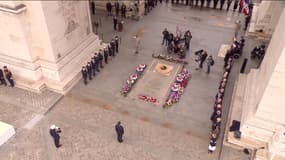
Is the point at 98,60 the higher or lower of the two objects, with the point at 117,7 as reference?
lower

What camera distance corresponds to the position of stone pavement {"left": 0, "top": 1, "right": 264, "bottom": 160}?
36.3ft

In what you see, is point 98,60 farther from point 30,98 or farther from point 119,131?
point 119,131

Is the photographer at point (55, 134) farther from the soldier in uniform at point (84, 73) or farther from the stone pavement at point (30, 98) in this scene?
the soldier in uniform at point (84, 73)

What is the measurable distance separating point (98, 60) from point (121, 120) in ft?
12.9

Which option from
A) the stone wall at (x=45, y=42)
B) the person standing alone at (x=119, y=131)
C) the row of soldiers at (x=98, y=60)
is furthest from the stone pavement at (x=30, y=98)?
the person standing alone at (x=119, y=131)

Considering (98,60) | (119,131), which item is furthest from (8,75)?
(119,131)

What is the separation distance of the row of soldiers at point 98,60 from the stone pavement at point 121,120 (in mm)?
321

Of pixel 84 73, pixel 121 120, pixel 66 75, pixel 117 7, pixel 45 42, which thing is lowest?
pixel 121 120

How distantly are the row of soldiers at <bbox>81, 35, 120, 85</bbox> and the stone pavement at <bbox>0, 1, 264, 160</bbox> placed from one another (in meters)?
0.32

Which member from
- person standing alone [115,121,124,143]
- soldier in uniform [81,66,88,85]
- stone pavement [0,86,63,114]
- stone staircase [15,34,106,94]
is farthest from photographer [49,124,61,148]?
soldier in uniform [81,66,88,85]

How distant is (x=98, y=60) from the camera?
14.9m

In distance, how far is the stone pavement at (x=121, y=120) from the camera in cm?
1108

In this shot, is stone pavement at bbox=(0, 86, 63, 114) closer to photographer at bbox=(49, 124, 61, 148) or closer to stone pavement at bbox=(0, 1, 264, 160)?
stone pavement at bbox=(0, 1, 264, 160)

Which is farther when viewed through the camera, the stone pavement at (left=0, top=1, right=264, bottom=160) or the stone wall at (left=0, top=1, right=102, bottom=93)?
the stone wall at (left=0, top=1, right=102, bottom=93)
